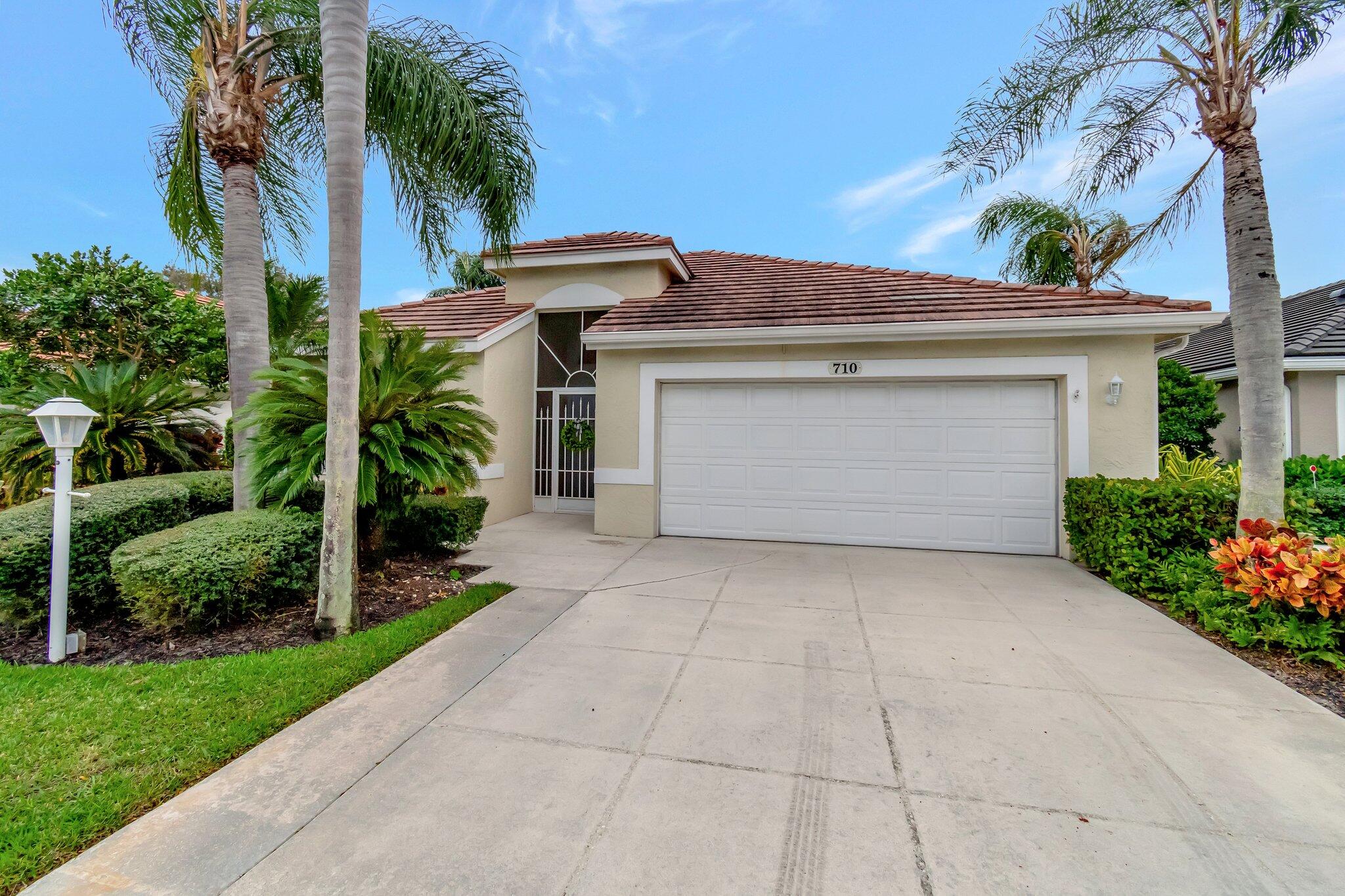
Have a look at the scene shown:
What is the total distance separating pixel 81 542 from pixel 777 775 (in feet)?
19.9

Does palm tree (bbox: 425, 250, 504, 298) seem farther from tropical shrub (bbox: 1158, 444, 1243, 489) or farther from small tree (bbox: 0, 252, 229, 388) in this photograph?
tropical shrub (bbox: 1158, 444, 1243, 489)

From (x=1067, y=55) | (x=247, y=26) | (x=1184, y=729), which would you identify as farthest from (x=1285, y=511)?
(x=247, y=26)

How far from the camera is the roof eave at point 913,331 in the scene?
6781 mm

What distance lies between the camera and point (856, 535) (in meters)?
8.06

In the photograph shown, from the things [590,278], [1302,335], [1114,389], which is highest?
[590,278]

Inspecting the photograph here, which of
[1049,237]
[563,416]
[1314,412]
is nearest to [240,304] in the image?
[563,416]

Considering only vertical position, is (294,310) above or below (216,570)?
above

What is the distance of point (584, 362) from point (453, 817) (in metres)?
8.88

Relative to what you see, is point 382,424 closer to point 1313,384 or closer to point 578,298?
point 578,298

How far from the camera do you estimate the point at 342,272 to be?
427cm

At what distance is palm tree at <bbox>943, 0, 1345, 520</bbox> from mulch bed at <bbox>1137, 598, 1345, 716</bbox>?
162 cm

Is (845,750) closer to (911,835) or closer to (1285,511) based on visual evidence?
(911,835)

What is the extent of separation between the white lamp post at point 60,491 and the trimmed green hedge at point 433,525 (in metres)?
2.86

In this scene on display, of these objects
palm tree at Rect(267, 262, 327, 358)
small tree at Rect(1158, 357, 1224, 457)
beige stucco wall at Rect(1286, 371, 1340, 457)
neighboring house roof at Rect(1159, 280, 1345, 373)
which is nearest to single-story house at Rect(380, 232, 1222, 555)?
neighboring house roof at Rect(1159, 280, 1345, 373)
